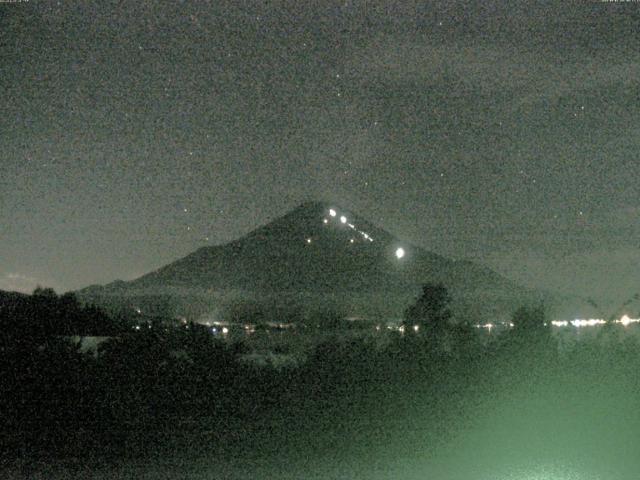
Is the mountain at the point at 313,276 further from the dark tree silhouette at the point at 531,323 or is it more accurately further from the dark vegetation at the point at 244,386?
the dark vegetation at the point at 244,386

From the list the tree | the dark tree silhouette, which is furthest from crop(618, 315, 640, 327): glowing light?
the tree

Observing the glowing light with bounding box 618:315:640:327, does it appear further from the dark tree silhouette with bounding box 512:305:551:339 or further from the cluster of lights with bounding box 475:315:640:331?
the dark tree silhouette with bounding box 512:305:551:339

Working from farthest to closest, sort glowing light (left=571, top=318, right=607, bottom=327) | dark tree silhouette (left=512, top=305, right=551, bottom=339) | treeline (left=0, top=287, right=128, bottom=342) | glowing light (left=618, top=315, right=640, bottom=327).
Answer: glowing light (left=571, top=318, right=607, bottom=327)
glowing light (left=618, top=315, right=640, bottom=327)
dark tree silhouette (left=512, top=305, right=551, bottom=339)
treeline (left=0, top=287, right=128, bottom=342)

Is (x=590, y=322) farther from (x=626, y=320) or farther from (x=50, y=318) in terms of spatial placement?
(x=50, y=318)

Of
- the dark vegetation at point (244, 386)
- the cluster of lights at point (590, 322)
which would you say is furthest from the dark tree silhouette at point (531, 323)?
the cluster of lights at point (590, 322)

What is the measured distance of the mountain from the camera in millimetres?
40031

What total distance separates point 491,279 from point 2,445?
3501cm

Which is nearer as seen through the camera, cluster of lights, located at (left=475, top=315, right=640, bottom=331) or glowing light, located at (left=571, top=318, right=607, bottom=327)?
cluster of lights, located at (left=475, top=315, right=640, bottom=331)

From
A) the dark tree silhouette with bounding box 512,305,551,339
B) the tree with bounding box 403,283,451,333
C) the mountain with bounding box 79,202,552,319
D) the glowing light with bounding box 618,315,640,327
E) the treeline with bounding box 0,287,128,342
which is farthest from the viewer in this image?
the mountain with bounding box 79,202,552,319

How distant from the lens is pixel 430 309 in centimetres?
2216

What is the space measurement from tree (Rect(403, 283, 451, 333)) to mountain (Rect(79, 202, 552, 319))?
4.90 m

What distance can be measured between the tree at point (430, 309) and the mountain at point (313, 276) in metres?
4.90

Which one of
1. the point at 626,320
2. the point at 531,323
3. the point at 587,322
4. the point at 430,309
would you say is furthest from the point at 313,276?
the point at 531,323

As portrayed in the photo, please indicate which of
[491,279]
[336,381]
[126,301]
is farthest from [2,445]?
[491,279]
